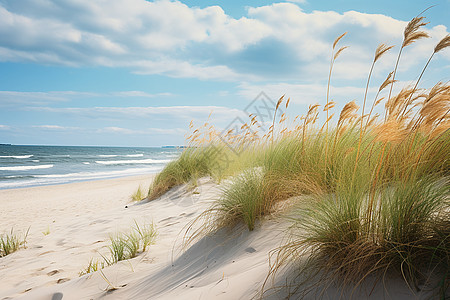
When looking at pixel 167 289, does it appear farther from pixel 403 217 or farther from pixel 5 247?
pixel 5 247

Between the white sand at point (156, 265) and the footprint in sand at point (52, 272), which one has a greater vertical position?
the white sand at point (156, 265)

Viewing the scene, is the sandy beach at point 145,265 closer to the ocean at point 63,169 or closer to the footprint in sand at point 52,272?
the footprint in sand at point 52,272

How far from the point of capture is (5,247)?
16.1 feet

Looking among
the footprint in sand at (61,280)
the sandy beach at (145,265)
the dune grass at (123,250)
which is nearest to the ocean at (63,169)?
the sandy beach at (145,265)

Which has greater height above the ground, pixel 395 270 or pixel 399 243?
pixel 399 243

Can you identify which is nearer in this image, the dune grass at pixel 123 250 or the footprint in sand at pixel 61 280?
the footprint in sand at pixel 61 280

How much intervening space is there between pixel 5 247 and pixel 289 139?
455 cm

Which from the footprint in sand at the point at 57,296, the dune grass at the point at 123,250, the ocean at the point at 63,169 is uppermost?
the dune grass at the point at 123,250

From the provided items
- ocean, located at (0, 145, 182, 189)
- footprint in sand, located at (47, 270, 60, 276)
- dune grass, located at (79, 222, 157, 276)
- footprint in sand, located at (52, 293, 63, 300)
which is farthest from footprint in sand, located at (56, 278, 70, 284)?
ocean, located at (0, 145, 182, 189)

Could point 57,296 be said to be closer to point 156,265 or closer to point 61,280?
point 61,280

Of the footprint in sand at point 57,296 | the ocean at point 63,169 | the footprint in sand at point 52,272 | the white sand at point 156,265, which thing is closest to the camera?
the white sand at point 156,265

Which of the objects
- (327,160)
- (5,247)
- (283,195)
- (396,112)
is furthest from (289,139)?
(5,247)

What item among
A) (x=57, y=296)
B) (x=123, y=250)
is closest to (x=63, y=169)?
(x=123, y=250)

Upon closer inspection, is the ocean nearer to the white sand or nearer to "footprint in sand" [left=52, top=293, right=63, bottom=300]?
the white sand
